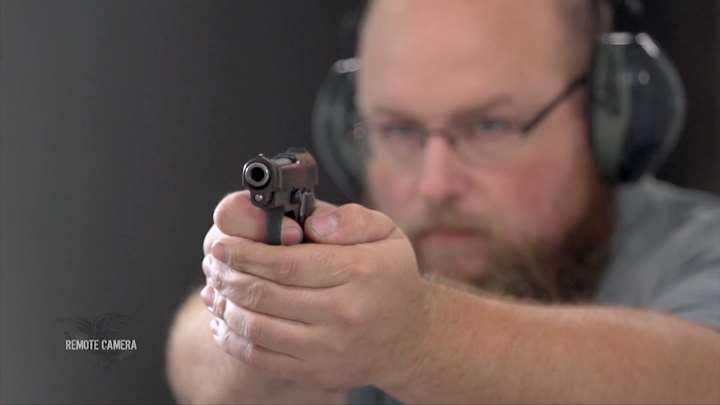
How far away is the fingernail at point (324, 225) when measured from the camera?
44 cm

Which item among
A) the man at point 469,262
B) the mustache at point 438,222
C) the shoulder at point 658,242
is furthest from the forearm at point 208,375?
the shoulder at point 658,242

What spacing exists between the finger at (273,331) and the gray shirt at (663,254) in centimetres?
26

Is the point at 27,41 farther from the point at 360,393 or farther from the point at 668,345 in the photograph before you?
the point at 668,345

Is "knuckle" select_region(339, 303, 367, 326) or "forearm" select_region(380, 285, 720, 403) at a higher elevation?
"knuckle" select_region(339, 303, 367, 326)

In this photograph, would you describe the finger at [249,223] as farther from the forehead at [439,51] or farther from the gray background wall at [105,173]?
the forehead at [439,51]

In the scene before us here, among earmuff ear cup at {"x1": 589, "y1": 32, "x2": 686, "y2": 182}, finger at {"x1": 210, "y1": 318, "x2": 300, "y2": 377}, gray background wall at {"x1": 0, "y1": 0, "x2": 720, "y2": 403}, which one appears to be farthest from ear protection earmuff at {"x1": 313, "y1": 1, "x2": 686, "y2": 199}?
finger at {"x1": 210, "y1": 318, "x2": 300, "y2": 377}

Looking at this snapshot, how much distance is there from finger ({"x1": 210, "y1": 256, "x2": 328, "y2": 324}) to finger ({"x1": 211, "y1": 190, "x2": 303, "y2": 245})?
0.07 ft

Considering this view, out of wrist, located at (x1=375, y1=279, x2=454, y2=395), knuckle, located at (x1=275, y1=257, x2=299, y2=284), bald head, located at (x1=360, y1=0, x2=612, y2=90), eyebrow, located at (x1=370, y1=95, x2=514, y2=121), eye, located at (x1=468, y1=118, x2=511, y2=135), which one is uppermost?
bald head, located at (x1=360, y1=0, x2=612, y2=90)

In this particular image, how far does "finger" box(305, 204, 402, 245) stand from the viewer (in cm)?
45

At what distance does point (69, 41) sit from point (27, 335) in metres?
0.21

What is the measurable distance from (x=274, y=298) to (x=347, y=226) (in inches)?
2.3

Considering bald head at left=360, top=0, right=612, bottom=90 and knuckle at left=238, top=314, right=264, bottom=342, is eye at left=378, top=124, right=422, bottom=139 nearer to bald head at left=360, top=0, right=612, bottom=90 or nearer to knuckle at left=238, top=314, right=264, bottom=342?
bald head at left=360, top=0, right=612, bottom=90

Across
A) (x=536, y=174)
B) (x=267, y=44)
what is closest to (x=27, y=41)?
(x=267, y=44)

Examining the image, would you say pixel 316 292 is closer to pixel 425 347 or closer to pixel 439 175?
pixel 425 347
